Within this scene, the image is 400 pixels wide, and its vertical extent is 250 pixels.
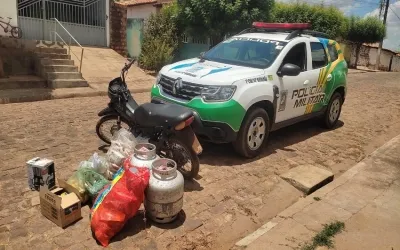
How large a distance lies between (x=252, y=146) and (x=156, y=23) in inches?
424

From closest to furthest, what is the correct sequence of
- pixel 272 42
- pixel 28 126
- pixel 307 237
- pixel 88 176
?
pixel 307 237, pixel 88 176, pixel 272 42, pixel 28 126

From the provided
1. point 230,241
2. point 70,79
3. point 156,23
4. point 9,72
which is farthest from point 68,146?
point 156,23

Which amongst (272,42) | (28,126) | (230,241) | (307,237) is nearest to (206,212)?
(230,241)

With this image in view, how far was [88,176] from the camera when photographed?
144 inches

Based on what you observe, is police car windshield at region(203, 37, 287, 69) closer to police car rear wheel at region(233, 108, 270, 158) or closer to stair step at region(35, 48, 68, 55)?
police car rear wheel at region(233, 108, 270, 158)

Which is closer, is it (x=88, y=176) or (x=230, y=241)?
(x=230, y=241)

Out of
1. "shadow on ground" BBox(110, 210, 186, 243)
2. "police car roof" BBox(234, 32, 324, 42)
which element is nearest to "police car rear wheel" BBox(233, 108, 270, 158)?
"police car roof" BBox(234, 32, 324, 42)

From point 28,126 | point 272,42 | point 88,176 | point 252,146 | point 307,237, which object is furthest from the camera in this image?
point 28,126

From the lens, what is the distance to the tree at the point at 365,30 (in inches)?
997

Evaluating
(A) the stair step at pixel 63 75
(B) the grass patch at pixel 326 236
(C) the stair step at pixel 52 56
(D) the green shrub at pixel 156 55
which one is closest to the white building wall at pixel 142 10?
(D) the green shrub at pixel 156 55

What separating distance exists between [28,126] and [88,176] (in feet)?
11.0

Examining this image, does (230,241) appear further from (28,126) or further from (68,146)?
(28,126)

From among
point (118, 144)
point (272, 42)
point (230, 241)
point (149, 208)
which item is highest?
point (272, 42)

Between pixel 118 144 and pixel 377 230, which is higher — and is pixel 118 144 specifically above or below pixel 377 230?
above
